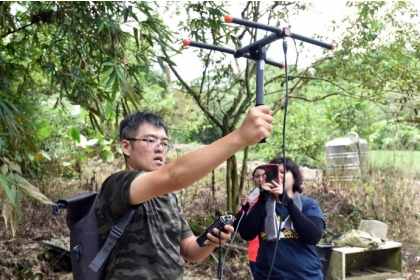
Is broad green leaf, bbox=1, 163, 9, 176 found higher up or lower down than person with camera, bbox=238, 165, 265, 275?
higher up

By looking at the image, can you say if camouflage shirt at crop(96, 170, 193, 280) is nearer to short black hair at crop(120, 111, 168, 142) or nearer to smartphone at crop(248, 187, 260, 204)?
short black hair at crop(120, 111, 168, 142)

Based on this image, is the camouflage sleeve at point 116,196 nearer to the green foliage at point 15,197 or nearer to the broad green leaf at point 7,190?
the broad green leaf at point 7,190

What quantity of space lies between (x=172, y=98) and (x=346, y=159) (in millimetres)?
3555

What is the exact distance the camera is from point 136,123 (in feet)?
5.97

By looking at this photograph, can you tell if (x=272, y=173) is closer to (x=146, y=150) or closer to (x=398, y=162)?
(x=146, y=150)

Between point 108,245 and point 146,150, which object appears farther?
point 146,150

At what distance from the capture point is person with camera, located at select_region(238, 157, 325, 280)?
2.73 meters

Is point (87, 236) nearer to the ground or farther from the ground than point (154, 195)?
nearer to the ground

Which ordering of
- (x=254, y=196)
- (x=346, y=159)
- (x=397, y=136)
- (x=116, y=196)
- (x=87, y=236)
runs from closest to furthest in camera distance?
(x=116, y=196)
(x=87, y=236)
(x=254, y=196)
(x=346, y=159)
(x=397, y=136)

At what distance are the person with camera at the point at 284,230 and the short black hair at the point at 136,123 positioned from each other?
108 cm

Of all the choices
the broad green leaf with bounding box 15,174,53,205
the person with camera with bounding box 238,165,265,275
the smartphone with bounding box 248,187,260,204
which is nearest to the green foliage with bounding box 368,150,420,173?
the person with camera with bounding box 238,165,265,275

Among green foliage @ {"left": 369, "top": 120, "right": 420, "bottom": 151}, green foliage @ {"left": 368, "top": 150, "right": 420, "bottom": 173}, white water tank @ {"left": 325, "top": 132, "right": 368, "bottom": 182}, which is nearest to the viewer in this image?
green foliage @ {"left": 368, "top": 150, "right": 420, "bottom": 173}

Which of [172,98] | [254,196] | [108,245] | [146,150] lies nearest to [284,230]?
[254,196]

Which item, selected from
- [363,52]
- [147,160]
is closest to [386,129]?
[363,52]
